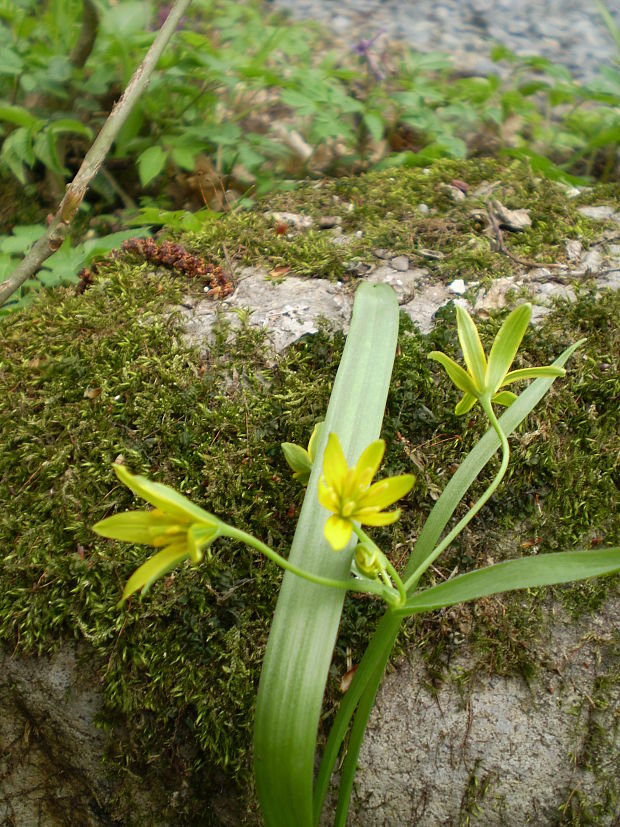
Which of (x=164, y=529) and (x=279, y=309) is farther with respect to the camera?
(x=279, y=309)

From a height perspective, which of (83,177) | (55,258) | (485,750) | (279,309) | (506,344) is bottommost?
(485,750)

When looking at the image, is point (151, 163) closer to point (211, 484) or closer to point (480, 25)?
point (211, 484)

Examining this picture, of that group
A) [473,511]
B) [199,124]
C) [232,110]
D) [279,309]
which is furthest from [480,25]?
[473,511]

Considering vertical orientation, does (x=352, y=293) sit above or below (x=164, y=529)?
below

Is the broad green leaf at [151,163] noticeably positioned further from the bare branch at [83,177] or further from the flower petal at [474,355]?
the flower petal at [474,355]

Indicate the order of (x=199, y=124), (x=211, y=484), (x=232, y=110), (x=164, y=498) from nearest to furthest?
(x=164, y=498), (x=211, y=484), (x=199, y=124), (x=232, y=110)

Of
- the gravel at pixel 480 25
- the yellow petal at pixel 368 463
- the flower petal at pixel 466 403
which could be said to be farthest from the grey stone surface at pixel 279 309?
the gravel at pixel 480 25
